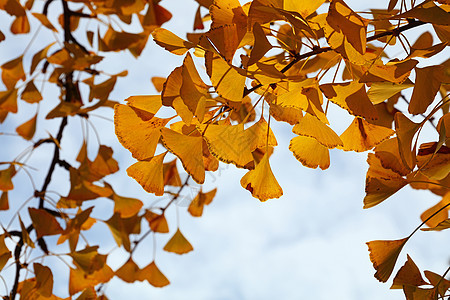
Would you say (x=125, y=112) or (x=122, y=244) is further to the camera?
(x=122, y=244)

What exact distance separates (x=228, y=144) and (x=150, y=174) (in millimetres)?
89

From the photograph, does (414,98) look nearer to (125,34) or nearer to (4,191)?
(125,34)

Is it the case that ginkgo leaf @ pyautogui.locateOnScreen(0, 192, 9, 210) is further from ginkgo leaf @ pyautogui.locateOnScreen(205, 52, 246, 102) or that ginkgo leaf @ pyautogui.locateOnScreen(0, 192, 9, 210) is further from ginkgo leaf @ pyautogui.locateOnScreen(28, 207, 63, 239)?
ginkgo leaf @ pyautogui.locateOnScreen(205, 52, 246, 102)

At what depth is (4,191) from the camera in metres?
1.13

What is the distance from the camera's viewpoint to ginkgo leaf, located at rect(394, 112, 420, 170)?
360 millimetres

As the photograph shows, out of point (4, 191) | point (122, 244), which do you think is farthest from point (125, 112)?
point (4, 191)

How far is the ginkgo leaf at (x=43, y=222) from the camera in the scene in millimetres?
932

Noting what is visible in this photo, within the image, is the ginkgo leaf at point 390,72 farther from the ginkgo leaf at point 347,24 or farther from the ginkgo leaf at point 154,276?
the ginkgo leaf at point 154,276

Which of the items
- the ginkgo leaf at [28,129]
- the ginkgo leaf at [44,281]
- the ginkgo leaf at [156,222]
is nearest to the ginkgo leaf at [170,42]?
the ginkgo leaf at [44,281]

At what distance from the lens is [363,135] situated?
0.41m

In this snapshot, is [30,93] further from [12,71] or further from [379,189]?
[379,189]

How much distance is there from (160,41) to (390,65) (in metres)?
0.16

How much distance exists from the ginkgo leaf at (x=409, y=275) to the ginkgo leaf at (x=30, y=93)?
912 mm

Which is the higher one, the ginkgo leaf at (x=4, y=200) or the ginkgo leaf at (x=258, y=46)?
the ginkgo leaf at (x=4, y=200)
